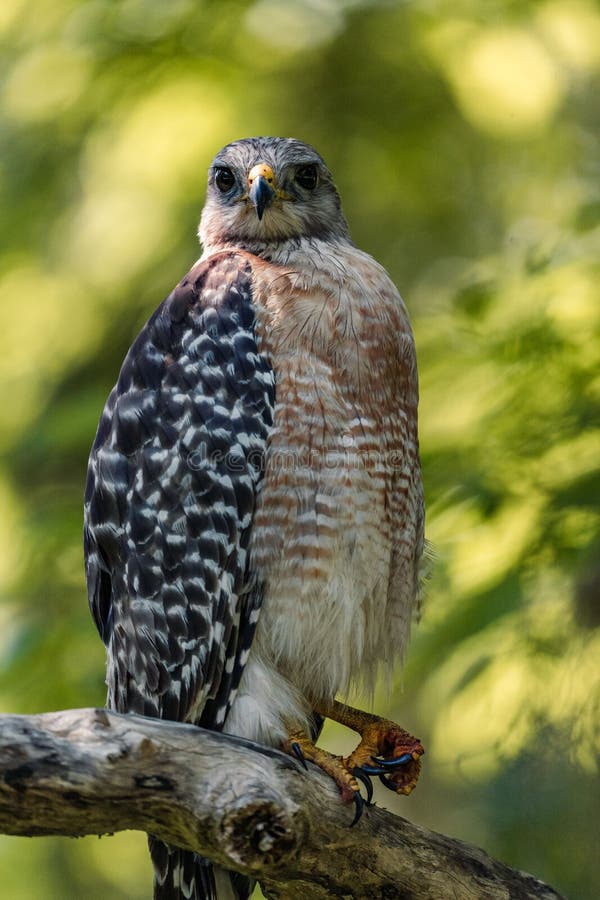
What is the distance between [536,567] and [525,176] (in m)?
2.26

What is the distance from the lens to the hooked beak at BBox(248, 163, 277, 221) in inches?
175

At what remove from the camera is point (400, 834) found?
3701 millimetres

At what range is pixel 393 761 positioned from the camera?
13.3 feet

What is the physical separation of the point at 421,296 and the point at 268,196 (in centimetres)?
135

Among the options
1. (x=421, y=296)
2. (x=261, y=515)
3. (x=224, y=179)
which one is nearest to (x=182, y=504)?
(x=261, y=515)

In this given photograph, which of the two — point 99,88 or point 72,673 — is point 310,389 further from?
point 99,88

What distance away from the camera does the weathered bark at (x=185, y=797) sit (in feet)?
9.53

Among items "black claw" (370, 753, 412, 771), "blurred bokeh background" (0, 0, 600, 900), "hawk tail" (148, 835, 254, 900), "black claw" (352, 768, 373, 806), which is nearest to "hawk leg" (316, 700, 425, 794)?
"black claw" (370, 753, 412, 771)

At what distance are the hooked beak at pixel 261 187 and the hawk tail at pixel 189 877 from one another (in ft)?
7.43

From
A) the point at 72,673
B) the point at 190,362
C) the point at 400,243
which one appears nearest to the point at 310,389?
the point at 190,362

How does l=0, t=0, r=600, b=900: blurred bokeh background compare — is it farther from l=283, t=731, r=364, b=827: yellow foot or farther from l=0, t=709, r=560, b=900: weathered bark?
l=0, t=709, r=560, b=900: weathered bark

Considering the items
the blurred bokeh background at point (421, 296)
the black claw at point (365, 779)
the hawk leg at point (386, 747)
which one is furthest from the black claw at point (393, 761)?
the blurred bokeh background at point (421, 296)

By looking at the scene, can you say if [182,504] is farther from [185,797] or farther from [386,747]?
[185,797]

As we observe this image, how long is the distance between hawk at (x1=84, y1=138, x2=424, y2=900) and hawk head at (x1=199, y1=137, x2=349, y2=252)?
280 mm
